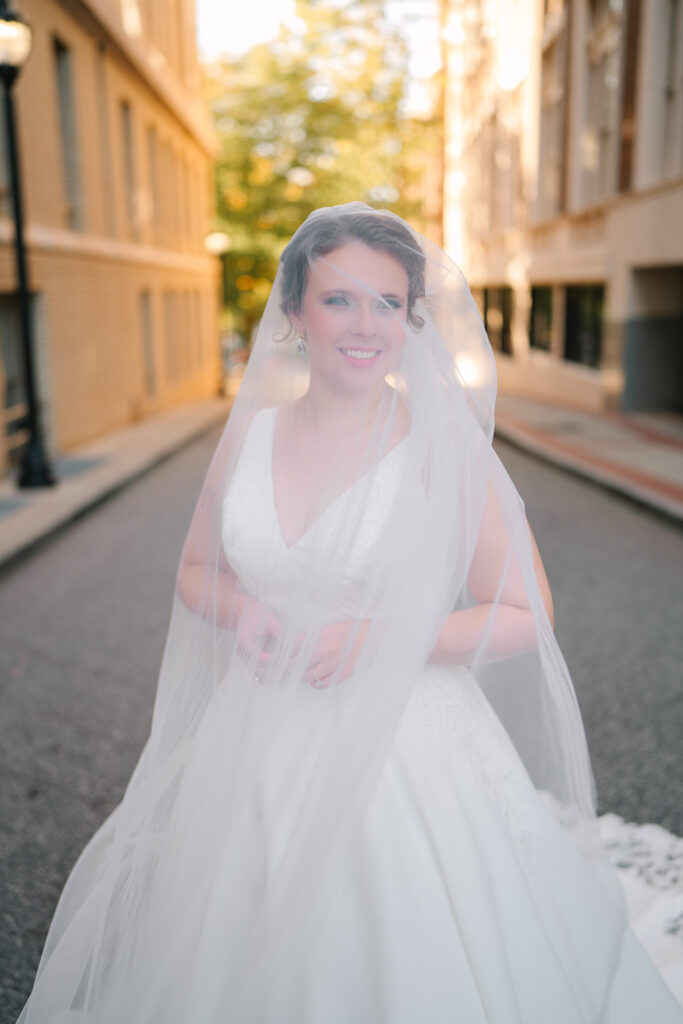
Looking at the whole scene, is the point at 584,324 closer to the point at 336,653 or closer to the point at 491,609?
the point at 491,609

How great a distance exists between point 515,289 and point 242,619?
26520 mm

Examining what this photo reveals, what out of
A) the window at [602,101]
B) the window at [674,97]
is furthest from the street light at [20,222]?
the window at [602,101]

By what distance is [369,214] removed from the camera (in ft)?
6.64

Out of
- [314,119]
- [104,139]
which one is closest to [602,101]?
[104,139]

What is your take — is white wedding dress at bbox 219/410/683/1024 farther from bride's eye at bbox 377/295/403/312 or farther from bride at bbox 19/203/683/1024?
bride's eye at bbox 377/295/403/312

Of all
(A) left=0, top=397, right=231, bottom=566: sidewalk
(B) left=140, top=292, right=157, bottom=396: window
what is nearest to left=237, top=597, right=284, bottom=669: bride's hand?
(A) left=0, top=397, right=231, bottom=566: sidewalk

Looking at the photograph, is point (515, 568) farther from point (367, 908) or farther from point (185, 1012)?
point (185, 1012)

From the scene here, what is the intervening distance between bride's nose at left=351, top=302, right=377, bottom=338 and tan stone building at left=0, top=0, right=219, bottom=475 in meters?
9.98

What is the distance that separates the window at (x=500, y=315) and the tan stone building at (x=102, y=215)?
9730 mm

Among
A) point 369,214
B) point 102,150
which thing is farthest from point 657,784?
point 102,150

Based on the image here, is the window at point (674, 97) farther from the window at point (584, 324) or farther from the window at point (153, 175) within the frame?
the window at point (153, 175)

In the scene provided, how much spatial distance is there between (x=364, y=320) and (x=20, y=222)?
8.71 m

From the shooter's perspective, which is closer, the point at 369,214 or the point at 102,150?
the point at 369,214

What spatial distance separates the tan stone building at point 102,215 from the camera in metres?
12.7
